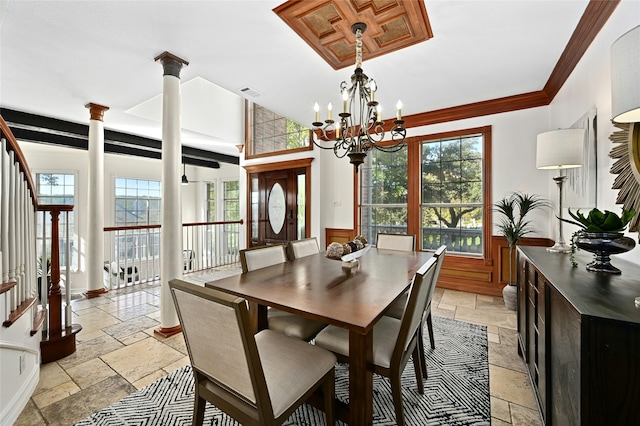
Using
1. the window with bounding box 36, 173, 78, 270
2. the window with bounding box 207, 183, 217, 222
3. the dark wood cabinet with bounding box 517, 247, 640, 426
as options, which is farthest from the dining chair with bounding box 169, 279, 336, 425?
the window with bounding box 207, 183, 217, 222

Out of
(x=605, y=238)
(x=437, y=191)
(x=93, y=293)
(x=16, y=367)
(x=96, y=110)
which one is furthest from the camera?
(x=437, y=191)

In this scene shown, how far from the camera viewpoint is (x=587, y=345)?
2.80 feet

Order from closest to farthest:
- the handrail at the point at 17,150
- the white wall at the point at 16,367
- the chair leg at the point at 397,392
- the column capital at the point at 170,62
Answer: the chair leg at the point at 397,392 → the white wall at the point at 16,367 → the handrail at the point at 17,150 → the column capital at the point at 170,62

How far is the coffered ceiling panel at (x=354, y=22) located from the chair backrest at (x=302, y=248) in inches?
73.5

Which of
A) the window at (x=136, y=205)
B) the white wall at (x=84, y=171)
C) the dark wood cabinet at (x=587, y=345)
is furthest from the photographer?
the window at (x=136, y=205)

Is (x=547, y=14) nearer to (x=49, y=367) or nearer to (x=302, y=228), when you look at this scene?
(x=302, y=228)

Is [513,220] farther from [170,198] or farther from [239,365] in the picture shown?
[170,198]

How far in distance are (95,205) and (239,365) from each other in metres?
4.18

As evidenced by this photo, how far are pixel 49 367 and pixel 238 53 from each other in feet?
9.97

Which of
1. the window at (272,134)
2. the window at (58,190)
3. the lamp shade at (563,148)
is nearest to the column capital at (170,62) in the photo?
the window at (272,134)

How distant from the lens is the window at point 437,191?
3.91 metres

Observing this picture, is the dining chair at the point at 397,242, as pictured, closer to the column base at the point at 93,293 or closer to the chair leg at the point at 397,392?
the chair leg at the point at 397,392

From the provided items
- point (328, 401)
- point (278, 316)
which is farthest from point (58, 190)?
point (328, 401)

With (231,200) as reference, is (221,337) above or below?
below
